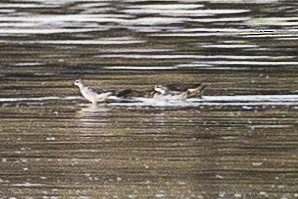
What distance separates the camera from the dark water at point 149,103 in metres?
0.84

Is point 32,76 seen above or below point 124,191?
above

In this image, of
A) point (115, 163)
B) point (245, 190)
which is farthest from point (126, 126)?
point (245, 190)

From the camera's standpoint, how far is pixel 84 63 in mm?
923

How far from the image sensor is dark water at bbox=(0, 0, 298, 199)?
84cm

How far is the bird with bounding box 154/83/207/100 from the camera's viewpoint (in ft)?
2.92

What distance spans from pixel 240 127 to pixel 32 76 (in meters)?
0.25

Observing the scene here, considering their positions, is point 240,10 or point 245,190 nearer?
point 245,190

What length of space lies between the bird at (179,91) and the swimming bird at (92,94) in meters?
0.06

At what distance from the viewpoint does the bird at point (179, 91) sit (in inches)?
35.1

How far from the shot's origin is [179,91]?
89 centimetres

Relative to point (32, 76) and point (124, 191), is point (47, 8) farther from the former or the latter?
point (124, 191)

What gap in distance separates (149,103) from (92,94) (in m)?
0.06

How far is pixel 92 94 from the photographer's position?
0.89 metres

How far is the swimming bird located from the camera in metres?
0.89
